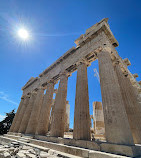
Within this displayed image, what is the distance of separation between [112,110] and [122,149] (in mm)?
2253

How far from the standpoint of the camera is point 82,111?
28.3 feet

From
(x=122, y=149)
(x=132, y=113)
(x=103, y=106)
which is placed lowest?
(x=122, y=149)

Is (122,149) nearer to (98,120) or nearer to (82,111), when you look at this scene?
(82,111)

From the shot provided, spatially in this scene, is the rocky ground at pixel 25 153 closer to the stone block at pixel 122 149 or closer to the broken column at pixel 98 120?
the stone block at pixel 122 149

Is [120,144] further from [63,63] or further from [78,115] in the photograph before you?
[63,63]

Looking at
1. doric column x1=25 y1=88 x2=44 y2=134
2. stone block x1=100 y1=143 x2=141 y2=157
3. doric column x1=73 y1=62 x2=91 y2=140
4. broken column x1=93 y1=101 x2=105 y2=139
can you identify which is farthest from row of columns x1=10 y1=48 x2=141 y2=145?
broken column x1=93 y1=101 x2=105 y2=139

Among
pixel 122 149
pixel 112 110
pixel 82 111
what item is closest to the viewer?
pixel 122 149

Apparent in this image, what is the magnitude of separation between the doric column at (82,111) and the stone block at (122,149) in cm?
212

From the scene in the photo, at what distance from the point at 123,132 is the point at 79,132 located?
3.53 meters

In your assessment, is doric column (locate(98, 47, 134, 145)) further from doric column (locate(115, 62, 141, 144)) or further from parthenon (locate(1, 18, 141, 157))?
doric column (locate(115, 62, 141, 144))

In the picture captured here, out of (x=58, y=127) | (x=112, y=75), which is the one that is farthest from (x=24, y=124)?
(x=112, y=75)

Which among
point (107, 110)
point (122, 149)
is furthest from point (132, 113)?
point (122, 149)

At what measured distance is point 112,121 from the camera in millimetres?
6215

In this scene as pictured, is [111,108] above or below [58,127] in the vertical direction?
above
